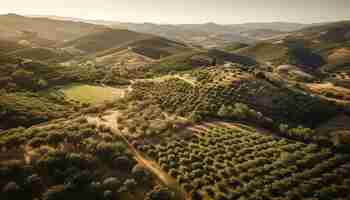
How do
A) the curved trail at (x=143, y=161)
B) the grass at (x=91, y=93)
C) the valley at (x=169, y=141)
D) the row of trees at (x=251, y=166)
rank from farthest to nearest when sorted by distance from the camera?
the grass at (x=91, y=93) < the curved trail at (x=143, y=161) < the row of trees at (x=251, y=166) < the valley at (x=169, y=141)

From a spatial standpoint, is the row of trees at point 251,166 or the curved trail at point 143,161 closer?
the row of trees at point 251,166

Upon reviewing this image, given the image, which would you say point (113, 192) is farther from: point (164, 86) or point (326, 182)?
point (164, 86)

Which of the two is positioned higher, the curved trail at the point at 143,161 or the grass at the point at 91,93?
the grass at the point at 91,93

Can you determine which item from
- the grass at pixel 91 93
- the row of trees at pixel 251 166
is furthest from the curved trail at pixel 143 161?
the grass at pixel 91 93

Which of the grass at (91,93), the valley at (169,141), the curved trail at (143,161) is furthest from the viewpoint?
the grass at (91,93)

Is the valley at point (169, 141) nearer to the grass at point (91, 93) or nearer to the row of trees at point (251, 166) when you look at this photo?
the row of trees at point (251, 166)

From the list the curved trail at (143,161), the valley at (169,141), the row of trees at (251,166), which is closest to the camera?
the valley at (169,141)

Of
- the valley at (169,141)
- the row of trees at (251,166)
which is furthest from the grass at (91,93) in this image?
the row of trees at (251,166)
